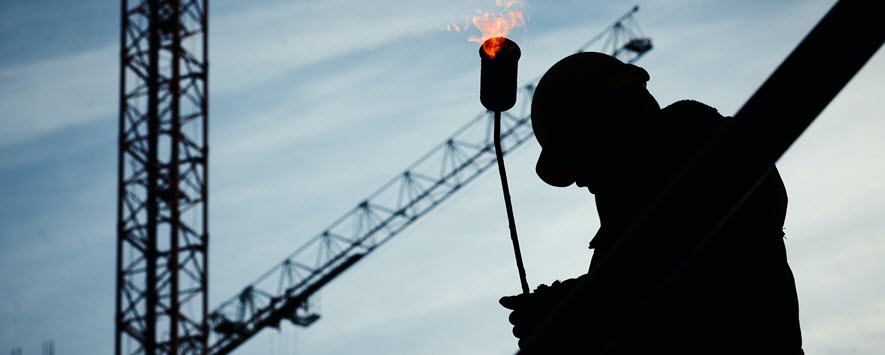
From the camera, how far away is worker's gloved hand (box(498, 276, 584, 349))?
2.16 m

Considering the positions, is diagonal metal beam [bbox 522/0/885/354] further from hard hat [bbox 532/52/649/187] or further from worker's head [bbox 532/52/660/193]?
hard hat [bbox 532/52/649/187]

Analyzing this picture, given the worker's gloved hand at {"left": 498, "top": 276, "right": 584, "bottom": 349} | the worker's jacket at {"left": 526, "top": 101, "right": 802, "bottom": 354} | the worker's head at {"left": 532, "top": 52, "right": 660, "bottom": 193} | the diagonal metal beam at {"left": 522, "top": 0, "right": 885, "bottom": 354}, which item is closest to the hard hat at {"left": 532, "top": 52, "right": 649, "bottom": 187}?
the worker's head at {"left": 532, "top": 52, "right": 660, "bottom": 193}

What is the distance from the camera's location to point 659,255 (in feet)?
3.34

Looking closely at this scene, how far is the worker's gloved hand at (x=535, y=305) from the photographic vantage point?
216 cm

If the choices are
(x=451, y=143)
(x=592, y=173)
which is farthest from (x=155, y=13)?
(x=592, y=173)

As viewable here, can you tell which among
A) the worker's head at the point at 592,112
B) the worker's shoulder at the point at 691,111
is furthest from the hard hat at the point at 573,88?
the worker's shoulder at the point at 691,111

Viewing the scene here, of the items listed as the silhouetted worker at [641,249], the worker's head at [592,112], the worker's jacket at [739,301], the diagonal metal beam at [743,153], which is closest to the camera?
the diagonal metal beam at [743,153]

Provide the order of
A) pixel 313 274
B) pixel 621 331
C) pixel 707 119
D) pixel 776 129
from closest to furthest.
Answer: pixel 776 129, pixel 621 331, pixel 707 119, pixel 313 274

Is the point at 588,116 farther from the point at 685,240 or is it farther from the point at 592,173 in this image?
the point at 685,240

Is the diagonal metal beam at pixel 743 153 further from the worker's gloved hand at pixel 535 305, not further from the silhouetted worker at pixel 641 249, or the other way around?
the worker's gloved hand at pixel 535 305

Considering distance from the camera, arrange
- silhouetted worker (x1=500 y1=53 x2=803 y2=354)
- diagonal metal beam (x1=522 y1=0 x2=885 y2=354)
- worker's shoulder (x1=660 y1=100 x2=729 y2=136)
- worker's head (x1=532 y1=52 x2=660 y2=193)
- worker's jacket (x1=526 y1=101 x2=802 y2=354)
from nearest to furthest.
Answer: diagonal metal beam (x1=522 y1=0 x2=885 y2=354)
silhouetted worker (x1=500 y1=53 x2=803 y2=354)
worker's jacket (x1=526 y1=101 x2=802 y2=354)
worker's shoulder (x1=660 y1=100 x2=729 y2=136)
worker's head (x1=532 y1=52 x2=660 y2=193)

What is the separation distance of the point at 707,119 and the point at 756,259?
0.42 metres

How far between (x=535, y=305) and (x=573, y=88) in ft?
2.00

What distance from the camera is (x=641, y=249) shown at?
102 centimetres
